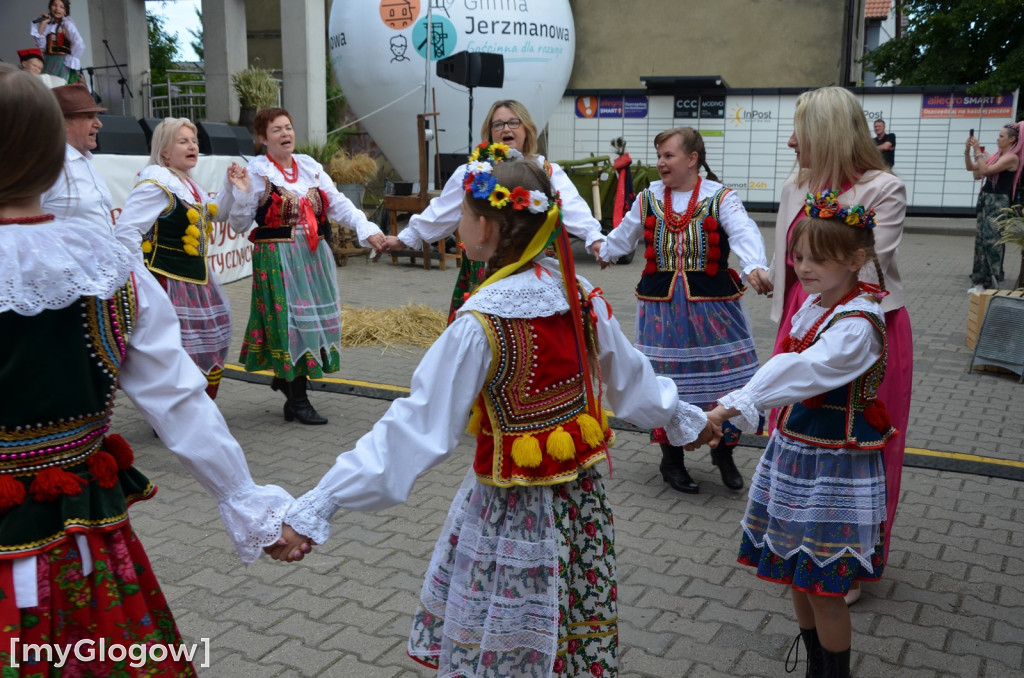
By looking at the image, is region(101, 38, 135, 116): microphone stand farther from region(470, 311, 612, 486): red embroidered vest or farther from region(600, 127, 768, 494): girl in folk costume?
region(470, 311, 612, 486): red embroidered vest

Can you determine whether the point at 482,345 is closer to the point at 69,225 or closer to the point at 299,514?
the point at 299,514

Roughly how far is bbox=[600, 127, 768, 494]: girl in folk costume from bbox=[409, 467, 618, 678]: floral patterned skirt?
233cm

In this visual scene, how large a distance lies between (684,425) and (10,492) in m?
1.78

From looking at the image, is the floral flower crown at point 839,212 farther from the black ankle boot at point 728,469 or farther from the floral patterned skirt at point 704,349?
the black ankle boot at point 728,469

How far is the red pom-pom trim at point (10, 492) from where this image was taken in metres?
1.83

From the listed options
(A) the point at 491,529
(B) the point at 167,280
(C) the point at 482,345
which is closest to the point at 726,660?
(A) the point at 491,529

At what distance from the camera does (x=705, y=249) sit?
4.81 meters

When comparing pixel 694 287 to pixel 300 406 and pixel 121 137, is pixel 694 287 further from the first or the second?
pixel 121 137

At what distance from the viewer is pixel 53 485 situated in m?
1.88

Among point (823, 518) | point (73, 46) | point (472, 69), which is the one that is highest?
point (73, 46)

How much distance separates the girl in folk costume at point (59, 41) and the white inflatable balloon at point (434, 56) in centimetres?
419

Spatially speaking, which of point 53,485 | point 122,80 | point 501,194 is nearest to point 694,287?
point 501,194

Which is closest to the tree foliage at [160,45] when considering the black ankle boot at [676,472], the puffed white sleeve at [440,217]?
the puffed white sleeve at [440,217]

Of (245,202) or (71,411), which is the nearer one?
(71,411)
